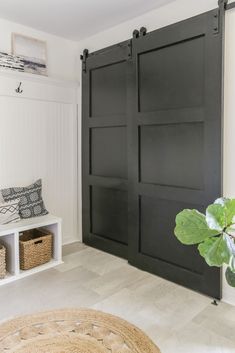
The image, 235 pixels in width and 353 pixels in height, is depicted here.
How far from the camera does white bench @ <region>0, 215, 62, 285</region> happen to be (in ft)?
8.66

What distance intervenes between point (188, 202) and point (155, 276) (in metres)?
0.79

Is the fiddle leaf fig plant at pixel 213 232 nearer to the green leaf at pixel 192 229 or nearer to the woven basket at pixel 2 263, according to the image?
the green leaf at pixel 192 229

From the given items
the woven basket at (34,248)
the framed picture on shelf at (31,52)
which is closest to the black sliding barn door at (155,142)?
the framed picture on shelf at (31,52)

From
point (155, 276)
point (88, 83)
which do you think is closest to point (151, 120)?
point (88, 83)

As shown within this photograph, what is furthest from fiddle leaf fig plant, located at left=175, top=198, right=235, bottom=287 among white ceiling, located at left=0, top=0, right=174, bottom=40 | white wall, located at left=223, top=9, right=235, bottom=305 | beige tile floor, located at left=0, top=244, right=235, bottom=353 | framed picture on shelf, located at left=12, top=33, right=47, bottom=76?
framed picture on shelf, located at left=12, top=33, right=47, bottom=76

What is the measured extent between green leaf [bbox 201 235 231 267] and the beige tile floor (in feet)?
2.51

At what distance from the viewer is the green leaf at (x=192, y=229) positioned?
1.35 metres

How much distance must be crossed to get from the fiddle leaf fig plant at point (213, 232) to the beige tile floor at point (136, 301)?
2.53 feet

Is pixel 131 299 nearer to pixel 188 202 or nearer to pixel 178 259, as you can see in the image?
pixel 178 259

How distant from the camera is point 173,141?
2529 millimetres

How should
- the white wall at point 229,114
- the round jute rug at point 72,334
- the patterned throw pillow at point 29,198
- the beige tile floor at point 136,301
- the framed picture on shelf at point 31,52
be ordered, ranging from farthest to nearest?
1. the framed picture on shelf at point 31,52
2. the patterned throw pillow at point 29,198
3. the white wall at point 229,114
4. the beige tile floor at point 136,301
5. the round jute rug at point 72,334

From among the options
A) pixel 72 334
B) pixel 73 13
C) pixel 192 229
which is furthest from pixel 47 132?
pixel 192 229

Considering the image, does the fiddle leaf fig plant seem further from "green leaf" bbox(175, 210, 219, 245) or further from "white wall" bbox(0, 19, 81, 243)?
"white wall" bbox(0, 19, 81, 243)

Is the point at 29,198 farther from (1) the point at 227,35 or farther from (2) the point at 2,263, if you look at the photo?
(1) the point at 227,35
